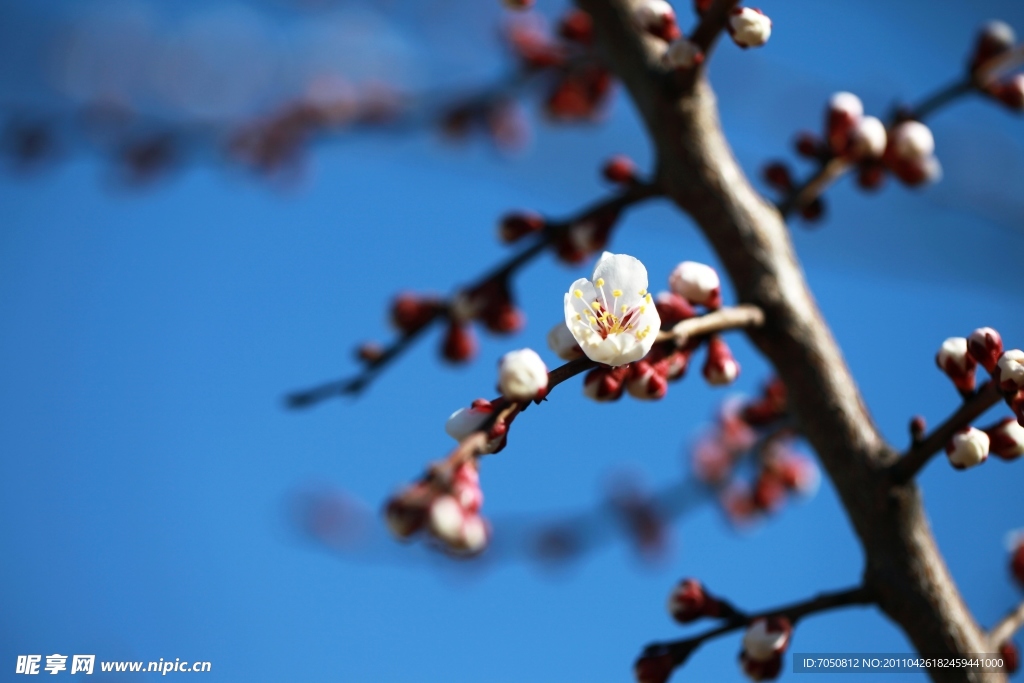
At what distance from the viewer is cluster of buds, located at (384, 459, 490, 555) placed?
3.06ft

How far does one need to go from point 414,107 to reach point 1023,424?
2.54m

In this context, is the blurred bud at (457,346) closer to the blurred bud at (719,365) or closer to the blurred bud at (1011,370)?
the blurred bud at (719,365)

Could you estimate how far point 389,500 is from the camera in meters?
0.98

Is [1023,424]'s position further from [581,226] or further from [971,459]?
[581,226]

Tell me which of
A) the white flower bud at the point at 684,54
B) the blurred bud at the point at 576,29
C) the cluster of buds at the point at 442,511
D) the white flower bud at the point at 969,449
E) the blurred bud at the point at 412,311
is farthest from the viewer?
the blurred bud at the point at 576,29

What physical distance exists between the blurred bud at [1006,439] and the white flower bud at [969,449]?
0.23ft

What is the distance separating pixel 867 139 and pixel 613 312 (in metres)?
0.78

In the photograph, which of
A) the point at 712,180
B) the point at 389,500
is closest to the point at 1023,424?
the point at 712,180

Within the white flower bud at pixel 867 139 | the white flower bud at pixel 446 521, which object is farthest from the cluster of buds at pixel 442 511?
the white flower bud at pixel 867 139

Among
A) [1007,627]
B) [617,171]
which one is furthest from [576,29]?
[1007,627]

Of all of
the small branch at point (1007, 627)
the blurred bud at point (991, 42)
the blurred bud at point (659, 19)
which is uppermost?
the blurred bud at point (991, 42)

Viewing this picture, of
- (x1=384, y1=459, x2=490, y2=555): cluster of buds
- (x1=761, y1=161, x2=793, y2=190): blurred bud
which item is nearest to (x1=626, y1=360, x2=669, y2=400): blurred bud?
(x1=384, y1=459, x2=490, y2=555): cluster of buds

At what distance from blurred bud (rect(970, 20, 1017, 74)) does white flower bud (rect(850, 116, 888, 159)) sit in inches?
15.9

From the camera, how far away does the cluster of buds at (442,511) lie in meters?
0.93
